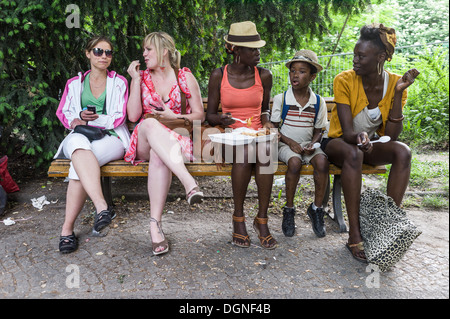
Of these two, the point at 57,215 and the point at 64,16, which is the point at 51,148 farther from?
the point at 64,16

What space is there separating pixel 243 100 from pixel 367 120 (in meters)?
1.10

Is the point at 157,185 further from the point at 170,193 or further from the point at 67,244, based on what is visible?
the point at 170,193

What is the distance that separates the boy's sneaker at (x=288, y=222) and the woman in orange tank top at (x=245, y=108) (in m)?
0.25

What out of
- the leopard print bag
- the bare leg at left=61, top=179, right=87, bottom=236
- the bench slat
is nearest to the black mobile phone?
the bench slat

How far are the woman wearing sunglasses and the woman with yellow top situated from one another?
6.27ft

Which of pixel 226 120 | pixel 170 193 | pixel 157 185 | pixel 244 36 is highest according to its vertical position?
pixel 244 36

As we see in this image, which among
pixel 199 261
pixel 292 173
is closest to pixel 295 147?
pixel 292 173

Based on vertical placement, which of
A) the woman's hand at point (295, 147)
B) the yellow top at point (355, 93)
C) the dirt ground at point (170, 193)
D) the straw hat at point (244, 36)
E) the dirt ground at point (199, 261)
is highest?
the straw hat at point (244, 36)

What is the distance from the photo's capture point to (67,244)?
337 centimetres

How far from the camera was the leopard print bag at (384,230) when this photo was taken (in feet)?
9.59

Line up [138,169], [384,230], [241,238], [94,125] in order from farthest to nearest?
1. [94,125]
2. [138,169]
3. [241,238]
4. [384,230]

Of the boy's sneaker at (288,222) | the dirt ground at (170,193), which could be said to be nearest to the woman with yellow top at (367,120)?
the boy's sneaker at (288,222)

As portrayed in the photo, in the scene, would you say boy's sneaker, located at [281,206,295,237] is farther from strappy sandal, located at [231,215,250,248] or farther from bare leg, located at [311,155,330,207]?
strappy sandal, located at [231,215,250,248]

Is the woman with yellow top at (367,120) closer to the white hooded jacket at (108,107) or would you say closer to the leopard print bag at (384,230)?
the leopard print bag at (384,230)
